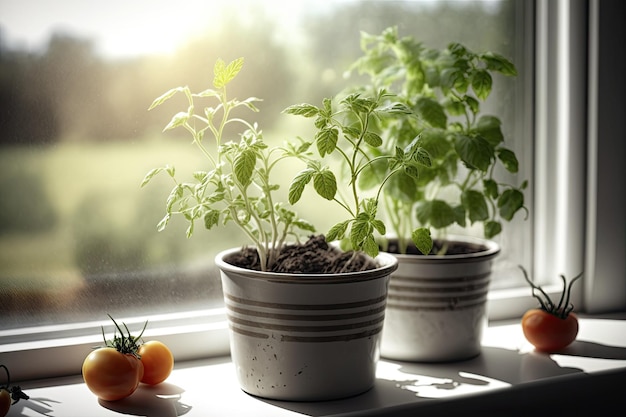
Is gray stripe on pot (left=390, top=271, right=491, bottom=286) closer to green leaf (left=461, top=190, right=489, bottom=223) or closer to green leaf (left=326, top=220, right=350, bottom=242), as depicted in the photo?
green leaf (left=461, top=190, right=489, bottom=223)

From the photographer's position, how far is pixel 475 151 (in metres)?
1.20

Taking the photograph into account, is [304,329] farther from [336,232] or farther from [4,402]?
[4,402]

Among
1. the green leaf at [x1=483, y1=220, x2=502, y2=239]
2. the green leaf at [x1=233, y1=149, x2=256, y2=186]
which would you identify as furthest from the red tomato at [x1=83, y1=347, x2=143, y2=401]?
the green leaf at [x1=483, y1=220, x2=502, y2=239]

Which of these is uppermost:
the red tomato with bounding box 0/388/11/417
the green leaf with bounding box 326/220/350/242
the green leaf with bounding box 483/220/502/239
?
the green leaf with bounding box 326/220/350/242

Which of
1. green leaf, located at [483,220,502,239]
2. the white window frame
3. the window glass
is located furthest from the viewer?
the white window frame

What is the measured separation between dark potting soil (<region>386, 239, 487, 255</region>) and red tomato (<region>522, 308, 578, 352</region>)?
0.50ft

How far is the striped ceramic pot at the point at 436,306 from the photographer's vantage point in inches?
48.2

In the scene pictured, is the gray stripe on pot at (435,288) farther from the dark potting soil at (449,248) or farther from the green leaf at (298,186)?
the green leaf at (298,186)

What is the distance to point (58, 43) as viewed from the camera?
119cm

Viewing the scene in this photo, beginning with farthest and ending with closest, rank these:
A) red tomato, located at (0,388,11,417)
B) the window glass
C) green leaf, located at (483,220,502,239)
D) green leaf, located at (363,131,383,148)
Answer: green leaf, located at (483,220,502,239) < the window glass < green leaf, located at (363,131,383,148) < red tomato, located at (0,388,11,417)

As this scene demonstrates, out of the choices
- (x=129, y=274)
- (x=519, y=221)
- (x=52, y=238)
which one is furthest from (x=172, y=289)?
(x=519, y=221)

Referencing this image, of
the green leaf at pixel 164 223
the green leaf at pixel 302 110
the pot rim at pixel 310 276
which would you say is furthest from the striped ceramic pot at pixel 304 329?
the green leaf at pixel 302 110

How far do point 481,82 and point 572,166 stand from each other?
41 cm

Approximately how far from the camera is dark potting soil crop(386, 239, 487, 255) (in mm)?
1341
